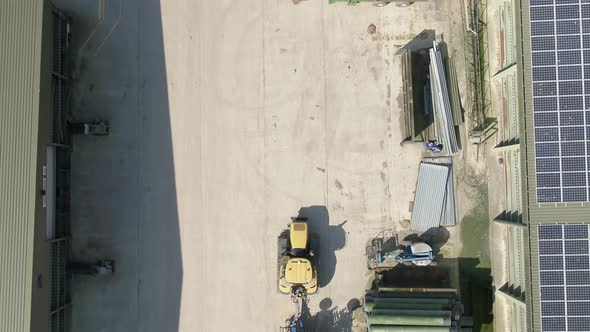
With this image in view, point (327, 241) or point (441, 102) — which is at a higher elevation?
point (441, 102)

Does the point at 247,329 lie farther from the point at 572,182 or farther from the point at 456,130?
the point at 572,182

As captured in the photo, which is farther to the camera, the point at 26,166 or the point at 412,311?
the point at 412,311

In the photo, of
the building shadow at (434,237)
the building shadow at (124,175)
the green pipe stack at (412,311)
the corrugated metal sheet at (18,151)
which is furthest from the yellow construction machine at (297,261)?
the corrugated metal sheet at (18,151)

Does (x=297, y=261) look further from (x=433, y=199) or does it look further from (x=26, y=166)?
(x=26, y=166)

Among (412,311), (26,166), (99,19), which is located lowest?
(412,311)

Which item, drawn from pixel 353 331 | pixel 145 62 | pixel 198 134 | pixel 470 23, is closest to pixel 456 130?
pixel 470 23

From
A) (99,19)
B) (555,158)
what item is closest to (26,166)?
(99,19)

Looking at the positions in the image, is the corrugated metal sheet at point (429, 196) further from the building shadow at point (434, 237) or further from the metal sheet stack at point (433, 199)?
the building shadow at point (434, 237)
